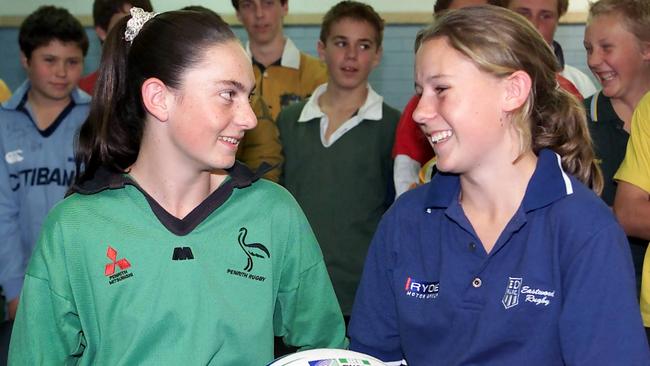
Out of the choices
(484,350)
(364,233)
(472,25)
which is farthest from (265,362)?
(364,233)

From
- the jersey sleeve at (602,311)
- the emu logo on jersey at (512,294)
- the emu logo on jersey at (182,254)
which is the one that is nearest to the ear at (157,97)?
the emu logo on jersey at (182,254)

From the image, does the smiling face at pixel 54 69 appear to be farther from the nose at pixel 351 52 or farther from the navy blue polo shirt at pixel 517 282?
the navy blue polo shirt at pixel 517 282

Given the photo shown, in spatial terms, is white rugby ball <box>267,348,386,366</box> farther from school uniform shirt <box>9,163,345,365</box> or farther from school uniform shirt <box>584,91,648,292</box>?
school uniform shirt <box>584,91,648,292</box>

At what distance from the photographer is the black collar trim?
84.1 inches

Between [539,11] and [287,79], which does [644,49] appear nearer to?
[539,11]

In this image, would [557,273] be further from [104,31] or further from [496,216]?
[104,31]

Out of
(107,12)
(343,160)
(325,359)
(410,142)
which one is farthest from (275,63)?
(325,359)

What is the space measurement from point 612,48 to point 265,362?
6.20 feet

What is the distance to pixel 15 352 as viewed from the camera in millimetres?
2129

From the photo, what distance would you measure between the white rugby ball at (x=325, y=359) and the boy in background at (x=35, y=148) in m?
→ 2.13

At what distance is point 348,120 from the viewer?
394 centimetres

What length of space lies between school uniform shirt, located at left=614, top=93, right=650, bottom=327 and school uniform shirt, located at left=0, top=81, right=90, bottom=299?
2394mm

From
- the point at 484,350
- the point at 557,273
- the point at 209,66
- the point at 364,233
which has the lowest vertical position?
the point at 364,233

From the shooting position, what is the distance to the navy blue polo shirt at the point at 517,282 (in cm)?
186
